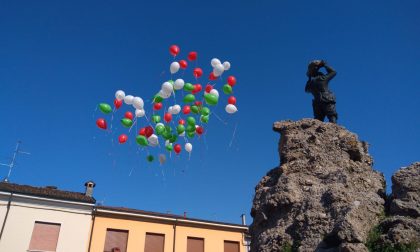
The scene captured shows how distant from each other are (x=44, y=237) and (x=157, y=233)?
598 cm

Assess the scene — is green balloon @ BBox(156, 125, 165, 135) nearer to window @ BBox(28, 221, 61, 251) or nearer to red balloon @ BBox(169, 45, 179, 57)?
red balloon @ BBox(169, 45, 179, 57)

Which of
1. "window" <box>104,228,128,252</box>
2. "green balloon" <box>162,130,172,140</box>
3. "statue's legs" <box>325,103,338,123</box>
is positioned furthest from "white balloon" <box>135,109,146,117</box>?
"window" <box>104,228,128,252</box>

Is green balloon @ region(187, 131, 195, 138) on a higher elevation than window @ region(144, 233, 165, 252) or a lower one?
lower

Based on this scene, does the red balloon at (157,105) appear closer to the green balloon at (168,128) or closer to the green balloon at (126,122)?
the green balloon at (168,128)

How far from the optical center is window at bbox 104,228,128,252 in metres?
21.1

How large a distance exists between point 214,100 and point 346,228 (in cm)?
515

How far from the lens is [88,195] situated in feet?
76.9

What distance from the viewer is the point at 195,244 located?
23.1 meters

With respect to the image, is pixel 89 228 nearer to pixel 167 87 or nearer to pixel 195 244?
pixel 195 244

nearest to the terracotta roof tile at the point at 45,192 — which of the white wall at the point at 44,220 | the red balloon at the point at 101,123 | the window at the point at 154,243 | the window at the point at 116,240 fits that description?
the white wall at the point at 44,220

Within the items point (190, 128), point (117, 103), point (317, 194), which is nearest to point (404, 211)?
point (317, 194)

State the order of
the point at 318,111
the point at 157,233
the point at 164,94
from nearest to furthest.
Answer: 1. the point at 318,111
2. the point at 164,94
3. the point at 157,233

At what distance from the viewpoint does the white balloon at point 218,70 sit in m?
9.80

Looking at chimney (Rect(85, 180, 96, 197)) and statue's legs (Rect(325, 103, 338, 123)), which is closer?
statue's legs (Rect(325, 103, 338, 123))
